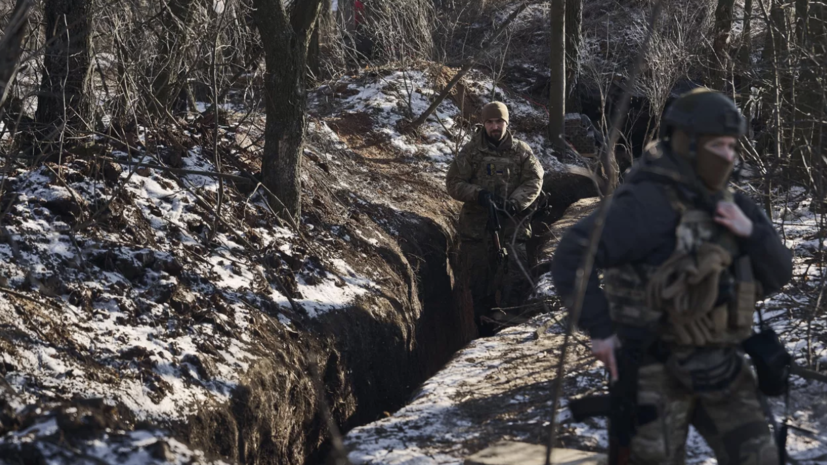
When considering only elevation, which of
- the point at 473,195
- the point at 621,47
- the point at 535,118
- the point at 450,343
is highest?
the point at 621,47

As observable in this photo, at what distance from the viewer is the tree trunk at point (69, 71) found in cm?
623

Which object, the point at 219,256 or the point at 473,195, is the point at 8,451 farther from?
the point at 473,195

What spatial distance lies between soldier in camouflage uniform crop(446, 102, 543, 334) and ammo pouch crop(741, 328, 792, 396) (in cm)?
532

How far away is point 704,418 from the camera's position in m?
2.95

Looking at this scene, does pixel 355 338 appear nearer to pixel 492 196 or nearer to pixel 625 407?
pixel 492 196

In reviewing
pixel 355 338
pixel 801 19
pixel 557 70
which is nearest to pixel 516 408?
pixel 355 338

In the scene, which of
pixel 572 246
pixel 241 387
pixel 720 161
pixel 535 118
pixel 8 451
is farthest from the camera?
pixel 535 118

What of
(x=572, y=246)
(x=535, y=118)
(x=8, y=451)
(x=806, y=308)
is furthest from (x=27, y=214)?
(x=535, y=118)

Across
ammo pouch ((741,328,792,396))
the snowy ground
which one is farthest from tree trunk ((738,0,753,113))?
ammo pouch ((741,328,792,396))

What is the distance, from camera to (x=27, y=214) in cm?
546

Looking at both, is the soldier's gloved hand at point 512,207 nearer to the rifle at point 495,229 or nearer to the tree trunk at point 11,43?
the rifle at point 495,229

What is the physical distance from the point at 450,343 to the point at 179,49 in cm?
391

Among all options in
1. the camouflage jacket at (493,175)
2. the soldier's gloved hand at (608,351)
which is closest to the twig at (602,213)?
the soldier's gloved hand at (608,351)

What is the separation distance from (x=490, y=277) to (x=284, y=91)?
2.92m
